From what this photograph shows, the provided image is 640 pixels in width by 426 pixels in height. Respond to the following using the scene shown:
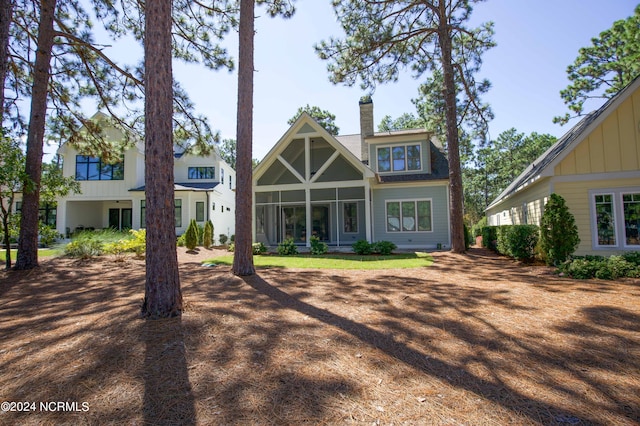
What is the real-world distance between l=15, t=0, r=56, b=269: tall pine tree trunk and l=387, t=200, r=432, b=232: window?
13423 mm

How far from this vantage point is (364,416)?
2.16m

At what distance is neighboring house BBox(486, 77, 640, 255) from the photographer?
9414 millimetres

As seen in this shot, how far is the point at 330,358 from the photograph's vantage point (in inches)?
119

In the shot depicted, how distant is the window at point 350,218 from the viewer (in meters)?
17.2

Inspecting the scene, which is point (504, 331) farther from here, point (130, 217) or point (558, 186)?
point (130, 217)

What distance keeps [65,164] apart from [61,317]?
2056 centimetres

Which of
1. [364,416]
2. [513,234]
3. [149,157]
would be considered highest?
[149,157]

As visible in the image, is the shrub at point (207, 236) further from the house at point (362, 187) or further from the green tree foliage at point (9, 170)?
the green tree foliage at point (9, 170)

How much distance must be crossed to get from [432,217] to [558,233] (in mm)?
6831

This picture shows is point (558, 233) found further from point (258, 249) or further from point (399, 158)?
point (258, 249)

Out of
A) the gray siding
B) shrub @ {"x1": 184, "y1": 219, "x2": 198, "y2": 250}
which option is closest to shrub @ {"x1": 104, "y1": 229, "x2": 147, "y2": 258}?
shrub @ {"x1": 184, "y1": 219, "x2": 198, "y2": 250}

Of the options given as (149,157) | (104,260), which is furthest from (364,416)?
(104,260)

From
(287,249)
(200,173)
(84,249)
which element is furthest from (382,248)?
(200,173)

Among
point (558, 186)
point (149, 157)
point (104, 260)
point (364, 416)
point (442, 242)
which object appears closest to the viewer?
point (364, 416)
